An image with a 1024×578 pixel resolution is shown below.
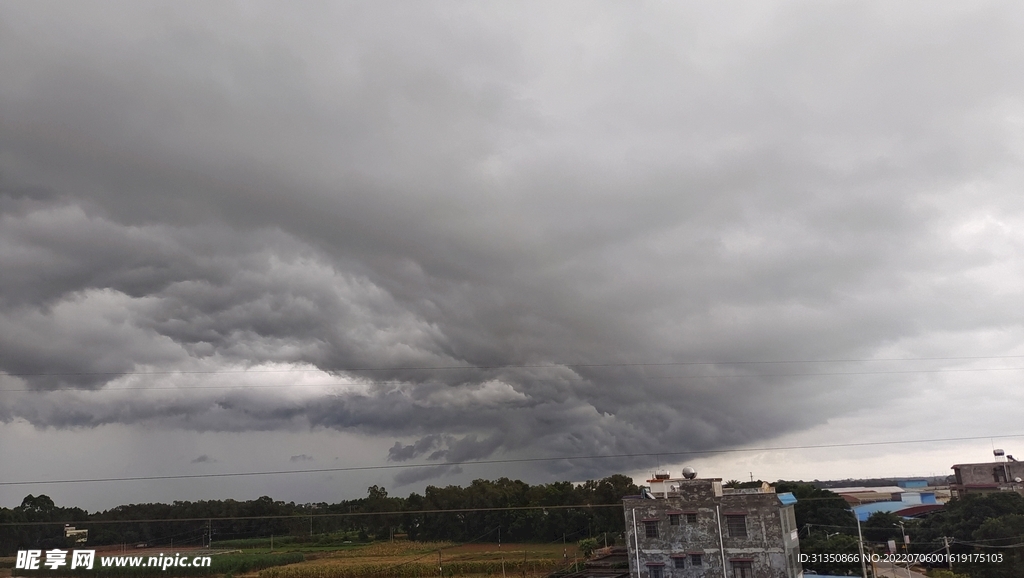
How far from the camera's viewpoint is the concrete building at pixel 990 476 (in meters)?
101

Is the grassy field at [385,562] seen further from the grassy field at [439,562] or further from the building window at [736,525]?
the building window at [736,525]

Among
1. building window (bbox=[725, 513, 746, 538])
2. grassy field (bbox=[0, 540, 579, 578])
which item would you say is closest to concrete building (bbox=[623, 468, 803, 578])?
building window (bbox=[725, 513, 746, 538])

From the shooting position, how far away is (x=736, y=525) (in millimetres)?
46906

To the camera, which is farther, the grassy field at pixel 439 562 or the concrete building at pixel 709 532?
the grassy field at pixel 439 562

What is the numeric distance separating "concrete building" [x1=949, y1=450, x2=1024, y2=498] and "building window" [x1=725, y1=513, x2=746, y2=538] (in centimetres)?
7559

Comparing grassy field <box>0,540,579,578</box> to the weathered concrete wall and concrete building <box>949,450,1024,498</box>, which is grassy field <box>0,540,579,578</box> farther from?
concrete building <box>949,450,1024,498</box>

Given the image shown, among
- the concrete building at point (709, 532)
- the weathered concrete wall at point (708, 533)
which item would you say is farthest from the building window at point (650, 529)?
the weathered concrete wall at point (708, 533)

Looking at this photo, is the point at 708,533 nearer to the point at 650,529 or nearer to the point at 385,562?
the point at 650,529

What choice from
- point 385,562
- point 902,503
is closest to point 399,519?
point 385,562

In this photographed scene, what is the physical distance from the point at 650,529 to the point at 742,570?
7.12m

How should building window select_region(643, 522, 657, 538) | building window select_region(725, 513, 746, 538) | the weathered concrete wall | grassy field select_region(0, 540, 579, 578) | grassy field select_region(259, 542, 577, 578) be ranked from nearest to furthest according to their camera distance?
the weathered concrete wall
building window select_region(725, 513, 746, 538)
building window select_region(643, 522, 657, 538)
grassy field select_region(259, 542, 577, 578)
grassy field select_region(0, 540, 579, 578)

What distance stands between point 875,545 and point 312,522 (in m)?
103

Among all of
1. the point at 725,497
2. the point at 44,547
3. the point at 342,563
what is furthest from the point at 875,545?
the point at 44,547

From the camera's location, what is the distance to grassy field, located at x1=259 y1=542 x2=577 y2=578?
283ft
